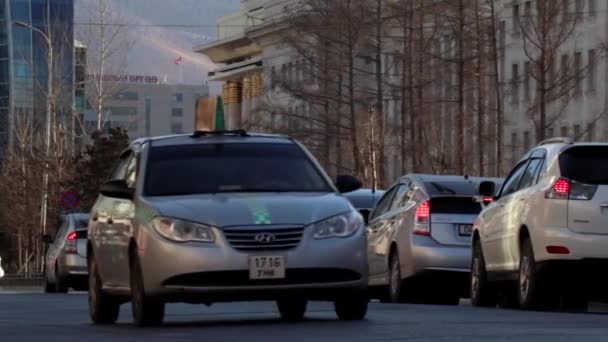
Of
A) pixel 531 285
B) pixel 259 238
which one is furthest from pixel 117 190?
pixel 531 285

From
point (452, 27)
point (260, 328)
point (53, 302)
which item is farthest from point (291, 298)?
point (452, 27)

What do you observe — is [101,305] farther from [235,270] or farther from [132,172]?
[235,270]

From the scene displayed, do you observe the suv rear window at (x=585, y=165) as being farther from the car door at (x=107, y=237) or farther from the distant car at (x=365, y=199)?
the distant car at (x=365, y=199)

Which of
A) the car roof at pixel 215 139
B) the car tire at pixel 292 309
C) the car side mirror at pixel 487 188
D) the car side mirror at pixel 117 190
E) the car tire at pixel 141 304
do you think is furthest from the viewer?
the car side mirror at pixel 487 188

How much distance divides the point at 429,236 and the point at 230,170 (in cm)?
796

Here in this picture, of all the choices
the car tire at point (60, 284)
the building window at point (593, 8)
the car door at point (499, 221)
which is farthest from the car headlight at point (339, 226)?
the building window at point (593, 8)

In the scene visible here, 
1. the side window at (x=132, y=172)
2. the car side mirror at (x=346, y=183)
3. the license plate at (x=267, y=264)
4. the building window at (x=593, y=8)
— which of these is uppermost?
the building window at (x=593, y=8)

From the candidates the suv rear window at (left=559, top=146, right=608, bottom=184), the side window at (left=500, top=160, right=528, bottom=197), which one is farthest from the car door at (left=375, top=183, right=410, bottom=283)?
the suv rear window at (left=559, top=146, right=608, bottom=184)

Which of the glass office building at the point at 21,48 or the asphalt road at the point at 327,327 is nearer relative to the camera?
the asphalt road at the point at 327,327

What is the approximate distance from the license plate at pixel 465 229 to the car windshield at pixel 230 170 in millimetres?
7633

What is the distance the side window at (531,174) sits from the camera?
2111 centimetres

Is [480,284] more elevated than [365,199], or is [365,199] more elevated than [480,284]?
[365,199]

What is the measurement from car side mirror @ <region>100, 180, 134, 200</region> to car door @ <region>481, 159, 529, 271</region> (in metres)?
5.37

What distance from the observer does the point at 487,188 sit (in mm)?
22547
